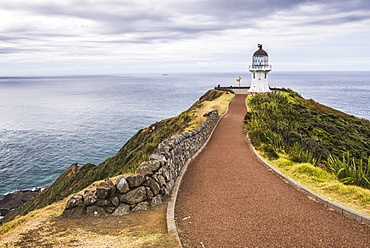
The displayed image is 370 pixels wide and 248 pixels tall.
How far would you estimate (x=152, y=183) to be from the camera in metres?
8.00

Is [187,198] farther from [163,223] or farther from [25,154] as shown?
[25,154]

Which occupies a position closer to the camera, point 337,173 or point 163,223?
point 163,223

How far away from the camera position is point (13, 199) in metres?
27.2

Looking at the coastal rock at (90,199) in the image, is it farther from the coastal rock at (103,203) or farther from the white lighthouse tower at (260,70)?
the white lighthouse tower at (260,70)

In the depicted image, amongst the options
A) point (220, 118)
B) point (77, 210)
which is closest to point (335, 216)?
point (77, 210)

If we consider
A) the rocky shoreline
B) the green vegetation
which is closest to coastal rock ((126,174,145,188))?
the green vegetation

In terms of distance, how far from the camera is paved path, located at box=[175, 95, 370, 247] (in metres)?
6.02

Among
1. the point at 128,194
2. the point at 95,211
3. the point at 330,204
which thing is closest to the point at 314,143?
the point at 330,204

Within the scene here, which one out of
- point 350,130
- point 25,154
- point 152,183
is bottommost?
point 25,154

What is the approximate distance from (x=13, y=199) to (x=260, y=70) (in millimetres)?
37654

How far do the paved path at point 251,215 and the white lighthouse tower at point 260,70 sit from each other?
36.8m

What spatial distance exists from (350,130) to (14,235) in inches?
1101

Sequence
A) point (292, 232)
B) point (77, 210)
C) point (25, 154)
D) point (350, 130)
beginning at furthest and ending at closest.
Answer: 1. point (25, 154)
2. point (350, 130)
3. point (77, 210)
4. point (292, 232)

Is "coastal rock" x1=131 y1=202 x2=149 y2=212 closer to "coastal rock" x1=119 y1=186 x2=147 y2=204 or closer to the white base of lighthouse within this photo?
Result: "coastal rock" x1=119 y1=186 x2=147 y2=204
